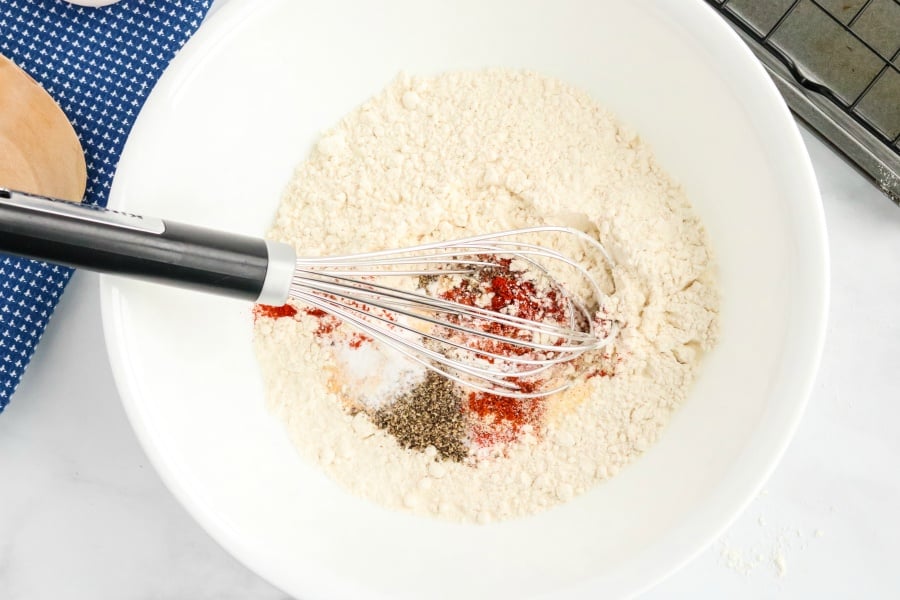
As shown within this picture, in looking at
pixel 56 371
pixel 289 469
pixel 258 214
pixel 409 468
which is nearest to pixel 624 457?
pixel 409 468

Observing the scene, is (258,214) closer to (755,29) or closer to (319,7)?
(319,7)

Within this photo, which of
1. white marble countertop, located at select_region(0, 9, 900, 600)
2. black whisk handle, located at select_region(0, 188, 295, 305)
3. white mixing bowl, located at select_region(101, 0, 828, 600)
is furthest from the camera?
white marble countertop, located at select_region(0, 9, 900, 600)

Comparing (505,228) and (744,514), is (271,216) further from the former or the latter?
(744,514)

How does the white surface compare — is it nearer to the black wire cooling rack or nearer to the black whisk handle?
the black wire cooling rack

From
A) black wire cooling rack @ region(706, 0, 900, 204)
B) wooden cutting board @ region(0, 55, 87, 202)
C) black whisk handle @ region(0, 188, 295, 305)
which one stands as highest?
black wire cooling rack @ region(706, 0, 900, 204)

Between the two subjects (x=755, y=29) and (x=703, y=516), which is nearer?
(x=703, y=516)

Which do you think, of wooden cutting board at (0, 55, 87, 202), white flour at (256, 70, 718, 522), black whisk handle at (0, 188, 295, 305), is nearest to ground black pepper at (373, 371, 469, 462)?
white flour at (256, 70, 718, 522)
